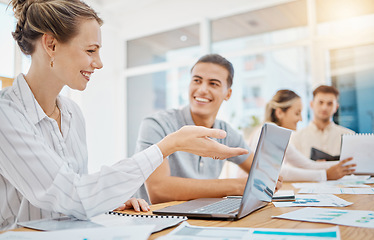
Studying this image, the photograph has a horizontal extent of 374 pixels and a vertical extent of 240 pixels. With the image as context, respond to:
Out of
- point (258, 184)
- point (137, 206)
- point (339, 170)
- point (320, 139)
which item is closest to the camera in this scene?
point (258, 184)

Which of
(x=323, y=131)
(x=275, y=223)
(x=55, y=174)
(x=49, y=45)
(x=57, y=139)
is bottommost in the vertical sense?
(x=275, y=223)

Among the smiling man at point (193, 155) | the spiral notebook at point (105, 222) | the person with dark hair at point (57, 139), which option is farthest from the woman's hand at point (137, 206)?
the smiling man at point (193, 155)

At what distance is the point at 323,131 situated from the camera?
3.67m

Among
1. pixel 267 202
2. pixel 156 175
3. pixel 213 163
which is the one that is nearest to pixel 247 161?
pixel 213 163

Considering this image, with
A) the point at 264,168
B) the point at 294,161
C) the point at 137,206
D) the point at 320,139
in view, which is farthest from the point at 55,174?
the point at 320,139

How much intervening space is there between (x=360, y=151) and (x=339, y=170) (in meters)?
0.20

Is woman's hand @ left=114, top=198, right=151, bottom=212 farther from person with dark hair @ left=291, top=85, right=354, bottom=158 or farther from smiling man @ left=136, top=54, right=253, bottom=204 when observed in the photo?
person with dark hair @ left=291, top=85, right=354, bottom=158

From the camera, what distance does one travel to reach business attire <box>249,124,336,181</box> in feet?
6.96

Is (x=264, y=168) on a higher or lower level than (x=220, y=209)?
higher

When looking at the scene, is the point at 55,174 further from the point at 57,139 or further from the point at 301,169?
the point at 301,169

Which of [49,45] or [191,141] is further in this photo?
[49,45]

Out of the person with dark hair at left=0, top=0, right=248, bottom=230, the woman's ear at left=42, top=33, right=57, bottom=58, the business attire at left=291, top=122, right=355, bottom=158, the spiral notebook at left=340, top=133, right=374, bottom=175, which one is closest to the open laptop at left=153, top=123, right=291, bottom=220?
the person with dark hair at left=0, top=0, right=248, bottom=230

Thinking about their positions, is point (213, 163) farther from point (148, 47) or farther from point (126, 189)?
point (148, 47)

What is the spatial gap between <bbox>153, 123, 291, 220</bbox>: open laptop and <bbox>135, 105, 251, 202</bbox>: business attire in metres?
0.65
